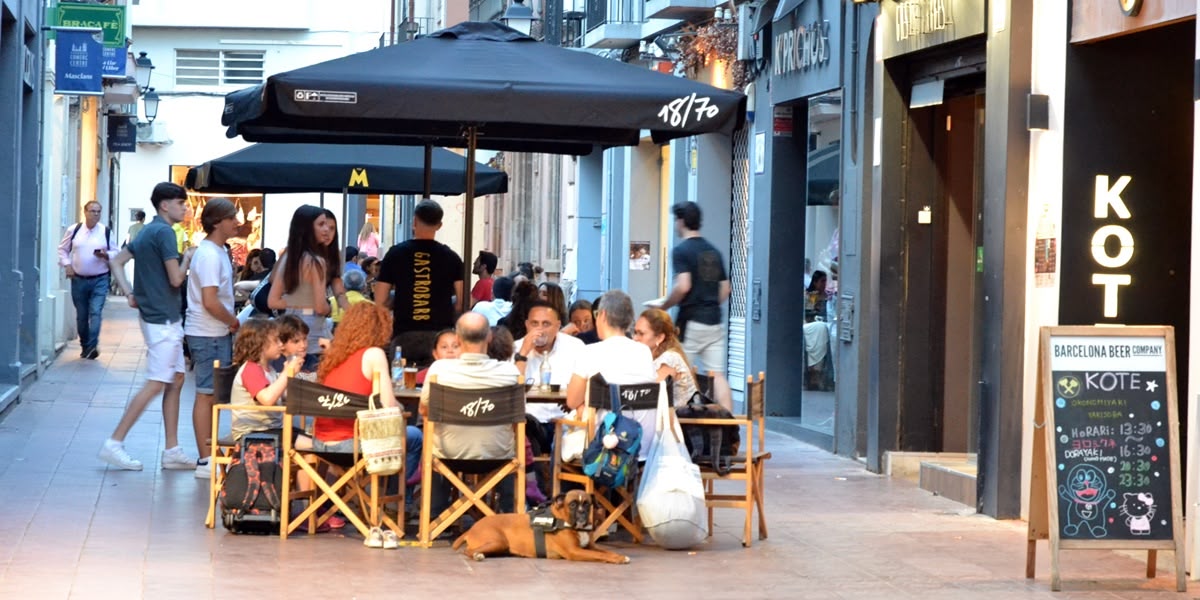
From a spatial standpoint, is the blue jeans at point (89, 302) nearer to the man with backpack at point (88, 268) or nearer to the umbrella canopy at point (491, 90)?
the man with backpack at point (88, 268)

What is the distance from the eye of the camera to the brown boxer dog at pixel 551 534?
9289mm

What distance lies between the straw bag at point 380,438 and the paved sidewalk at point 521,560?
431 mm

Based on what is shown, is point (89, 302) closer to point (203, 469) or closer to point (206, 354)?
point (206, 354)

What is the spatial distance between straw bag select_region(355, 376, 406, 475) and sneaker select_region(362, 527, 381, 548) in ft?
1.02

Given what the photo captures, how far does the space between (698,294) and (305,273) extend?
2977 mm

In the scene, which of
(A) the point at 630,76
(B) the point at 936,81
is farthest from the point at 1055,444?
(B) the point at 936,81

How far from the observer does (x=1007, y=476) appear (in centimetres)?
1133

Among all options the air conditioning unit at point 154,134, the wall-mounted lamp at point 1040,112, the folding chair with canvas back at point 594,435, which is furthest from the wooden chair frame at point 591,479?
the air conditioning unit at point 154,134

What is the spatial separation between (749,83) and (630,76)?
695cm

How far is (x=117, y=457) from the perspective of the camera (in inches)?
501

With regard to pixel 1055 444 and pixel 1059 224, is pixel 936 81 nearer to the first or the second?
pixel 1059 224

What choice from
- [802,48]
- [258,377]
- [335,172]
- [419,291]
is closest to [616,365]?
[258,377]

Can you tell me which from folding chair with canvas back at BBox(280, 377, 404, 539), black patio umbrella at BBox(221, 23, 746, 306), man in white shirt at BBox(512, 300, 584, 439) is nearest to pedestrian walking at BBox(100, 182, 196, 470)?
black patio umbrella at BBox(221, 23, 746, 306)

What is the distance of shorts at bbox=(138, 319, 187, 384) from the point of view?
12.8 m
